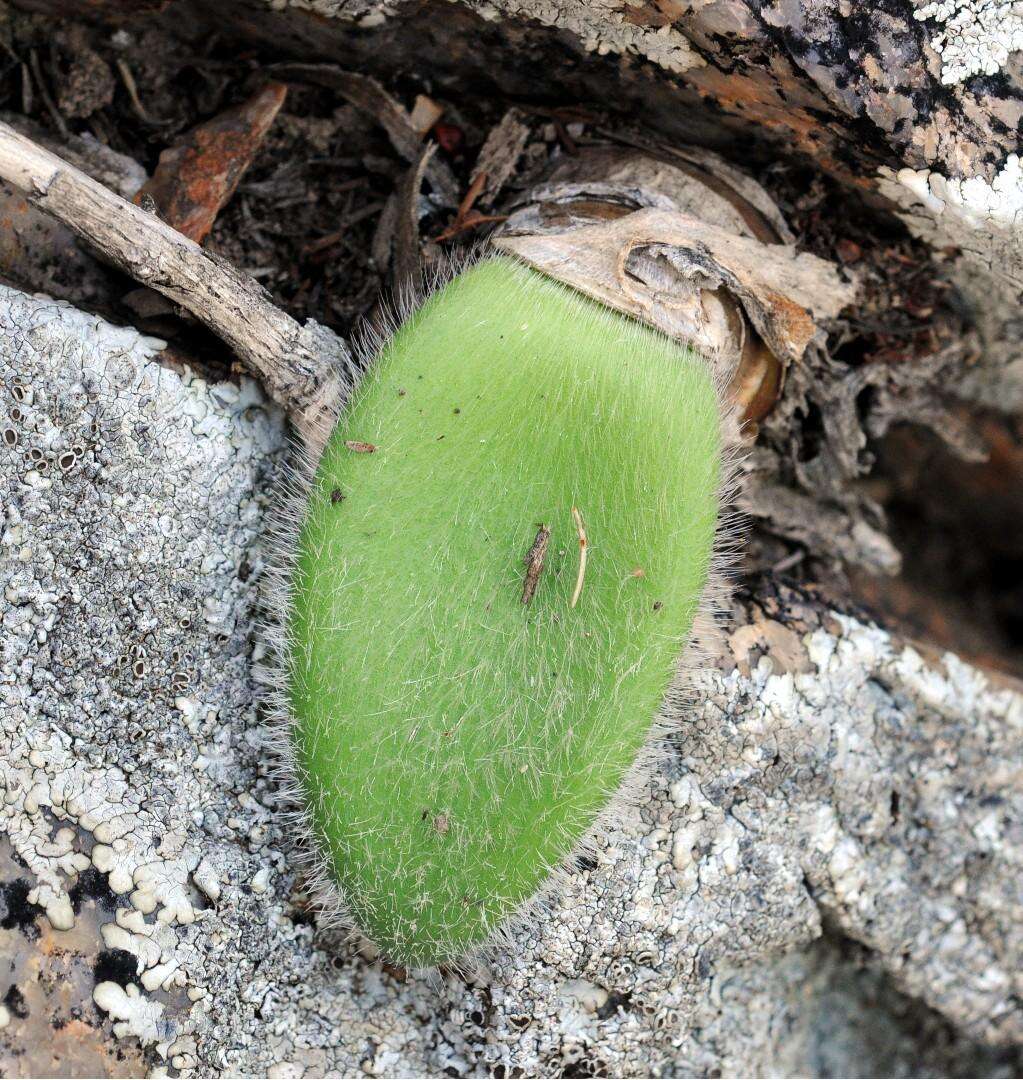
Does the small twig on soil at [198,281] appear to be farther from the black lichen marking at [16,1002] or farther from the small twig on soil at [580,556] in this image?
the black lichen marking at [16,1002]

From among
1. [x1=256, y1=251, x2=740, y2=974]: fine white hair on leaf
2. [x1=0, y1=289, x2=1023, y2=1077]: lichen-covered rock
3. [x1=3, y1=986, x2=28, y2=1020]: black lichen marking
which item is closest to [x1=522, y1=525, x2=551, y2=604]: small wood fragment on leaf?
[x1=256, y1=251, x2=740, y2=974]: fine white hair on leaf

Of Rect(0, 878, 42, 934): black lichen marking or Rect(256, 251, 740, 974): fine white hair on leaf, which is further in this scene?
Rect(256, 251, 740, 974): fine white hair on leaf

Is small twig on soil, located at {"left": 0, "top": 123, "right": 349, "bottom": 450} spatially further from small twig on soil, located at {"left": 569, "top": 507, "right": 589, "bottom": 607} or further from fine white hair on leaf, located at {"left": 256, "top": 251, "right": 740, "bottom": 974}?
small twig on soil, located at {"left": 569, "top": 507, "right": 589, "bottom": 607}

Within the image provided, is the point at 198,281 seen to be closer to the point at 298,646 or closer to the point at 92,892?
the point at 298,646

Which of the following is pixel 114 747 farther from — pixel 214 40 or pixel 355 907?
pixel 214 40

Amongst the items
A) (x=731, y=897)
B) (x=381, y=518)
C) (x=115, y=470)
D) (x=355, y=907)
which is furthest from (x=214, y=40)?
(x=731, y=897)

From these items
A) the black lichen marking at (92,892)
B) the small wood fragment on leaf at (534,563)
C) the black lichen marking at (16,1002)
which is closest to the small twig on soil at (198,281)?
the small wood fragment on leaf at (534,563)

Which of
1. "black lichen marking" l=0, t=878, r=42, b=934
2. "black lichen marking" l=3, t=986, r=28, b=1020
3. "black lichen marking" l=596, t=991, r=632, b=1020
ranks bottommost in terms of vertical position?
"black lichen marking" l=3, t=986, r=28, b=1020

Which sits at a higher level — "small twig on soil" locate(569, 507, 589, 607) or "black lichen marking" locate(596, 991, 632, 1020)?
"small twig on soil" locate(569, 507, 589, 607)
